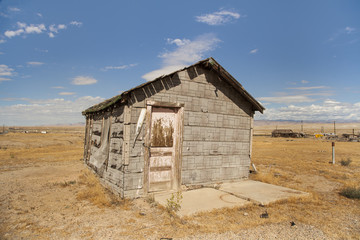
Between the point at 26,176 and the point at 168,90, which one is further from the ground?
the point at 168,90

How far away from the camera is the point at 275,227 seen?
512 centimetres

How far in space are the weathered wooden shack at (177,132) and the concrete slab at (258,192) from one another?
1.84 feet

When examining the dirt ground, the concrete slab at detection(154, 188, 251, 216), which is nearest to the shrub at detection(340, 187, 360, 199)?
the dirt ground

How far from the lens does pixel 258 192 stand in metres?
7.59

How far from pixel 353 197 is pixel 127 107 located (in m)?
7.31

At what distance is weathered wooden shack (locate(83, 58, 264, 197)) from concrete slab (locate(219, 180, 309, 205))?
56 centimetres

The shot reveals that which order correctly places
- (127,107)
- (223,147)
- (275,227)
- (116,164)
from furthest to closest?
1. (223,147)
2. (116,164)
3. (127,107)
4. (275,227)

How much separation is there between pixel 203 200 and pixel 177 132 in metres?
2.18

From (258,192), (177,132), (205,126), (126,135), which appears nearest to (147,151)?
(126,135)

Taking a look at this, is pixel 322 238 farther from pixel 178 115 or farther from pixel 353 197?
pixel 178 115

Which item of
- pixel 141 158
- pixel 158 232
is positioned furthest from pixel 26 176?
pixel 158 232

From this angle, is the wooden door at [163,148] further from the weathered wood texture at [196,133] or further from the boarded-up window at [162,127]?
the weathered wood texture at [196,133]

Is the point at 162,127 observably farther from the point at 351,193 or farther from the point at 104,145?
the point at 351,193

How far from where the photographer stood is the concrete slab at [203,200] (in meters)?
6.00
